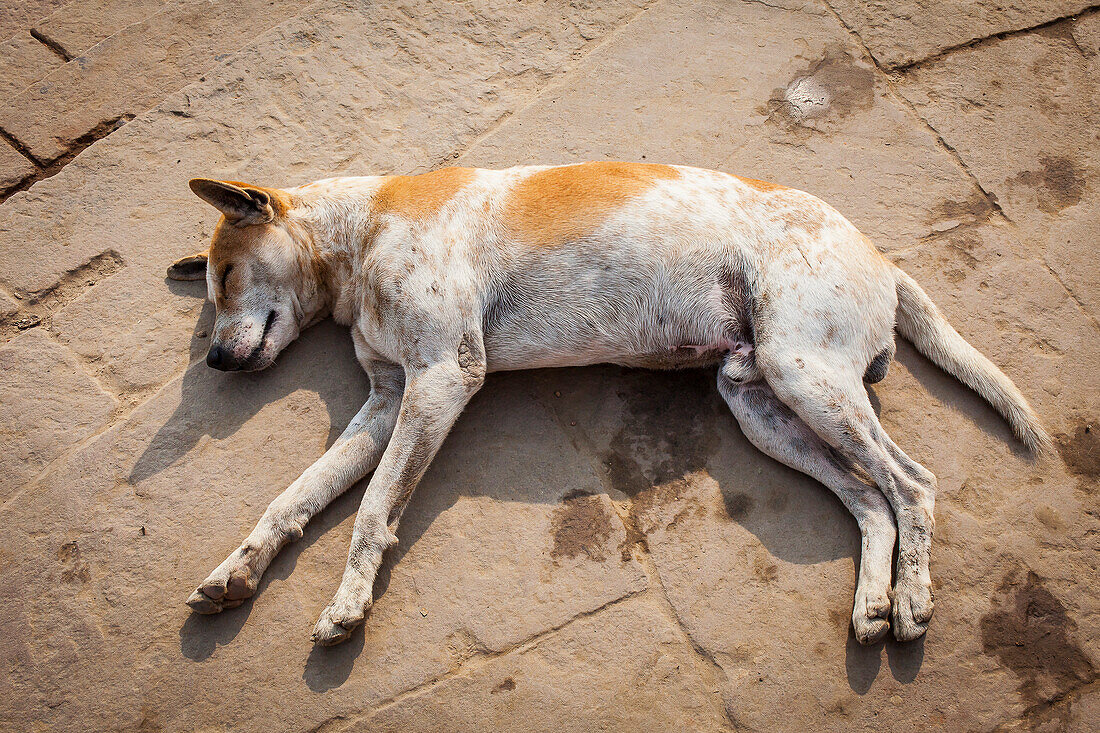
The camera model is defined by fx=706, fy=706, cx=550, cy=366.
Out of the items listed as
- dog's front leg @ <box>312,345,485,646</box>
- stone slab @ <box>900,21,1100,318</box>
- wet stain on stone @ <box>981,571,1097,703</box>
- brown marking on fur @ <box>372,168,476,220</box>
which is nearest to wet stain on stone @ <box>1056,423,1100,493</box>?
wet stain on stone @ <box>981,571,1097,703</box>

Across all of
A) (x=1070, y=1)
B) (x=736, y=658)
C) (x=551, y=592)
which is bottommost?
(x=736, y=658)

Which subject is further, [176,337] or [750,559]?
[176,337]

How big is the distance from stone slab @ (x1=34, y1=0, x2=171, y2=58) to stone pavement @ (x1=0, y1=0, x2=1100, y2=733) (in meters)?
0.06

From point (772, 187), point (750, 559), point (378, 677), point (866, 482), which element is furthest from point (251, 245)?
point (866, 482)

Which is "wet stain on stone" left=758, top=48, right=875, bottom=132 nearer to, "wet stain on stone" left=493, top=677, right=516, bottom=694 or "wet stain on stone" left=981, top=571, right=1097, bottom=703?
"wet stain on stone" left=981, top=571, right=1097, bottom=703

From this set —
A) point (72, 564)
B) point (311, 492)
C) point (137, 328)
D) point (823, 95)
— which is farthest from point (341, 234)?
point (823, 95)

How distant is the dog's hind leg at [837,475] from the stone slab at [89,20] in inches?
198

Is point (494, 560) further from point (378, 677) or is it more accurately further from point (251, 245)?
point (251, 245)

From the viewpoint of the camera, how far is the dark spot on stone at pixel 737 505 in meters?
3.11

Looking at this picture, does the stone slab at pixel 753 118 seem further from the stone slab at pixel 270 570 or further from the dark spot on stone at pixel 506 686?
the dark spot on stone at pixel 506 686

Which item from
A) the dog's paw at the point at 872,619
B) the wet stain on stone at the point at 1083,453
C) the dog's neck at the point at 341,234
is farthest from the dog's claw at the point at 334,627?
the wet stain on stone at the point at 1083,453

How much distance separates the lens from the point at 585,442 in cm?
333

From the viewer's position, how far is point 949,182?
4.07 metres

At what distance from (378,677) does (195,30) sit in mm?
4604
